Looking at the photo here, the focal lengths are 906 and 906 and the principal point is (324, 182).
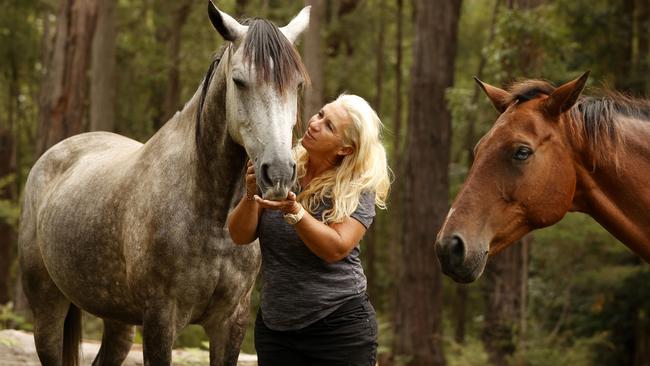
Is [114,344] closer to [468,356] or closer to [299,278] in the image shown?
[299,278]

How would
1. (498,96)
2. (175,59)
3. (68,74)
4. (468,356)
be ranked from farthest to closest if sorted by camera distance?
(175,59)
(468,356)
(68,74)
(498,96)

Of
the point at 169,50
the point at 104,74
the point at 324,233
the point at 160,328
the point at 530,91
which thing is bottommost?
the point at 160,328

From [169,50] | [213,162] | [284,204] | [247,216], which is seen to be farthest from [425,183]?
[169,50]

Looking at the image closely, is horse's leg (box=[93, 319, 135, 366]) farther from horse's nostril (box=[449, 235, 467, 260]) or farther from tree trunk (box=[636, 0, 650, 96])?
tree trunk (box=[636, 0, 650, 96])

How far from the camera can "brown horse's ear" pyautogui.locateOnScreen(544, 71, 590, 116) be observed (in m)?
4.09

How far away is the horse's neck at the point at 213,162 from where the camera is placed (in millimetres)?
4688

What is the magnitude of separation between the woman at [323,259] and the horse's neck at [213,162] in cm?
63

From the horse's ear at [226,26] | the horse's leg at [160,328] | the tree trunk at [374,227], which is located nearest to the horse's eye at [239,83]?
the horse's ear at [226,26]

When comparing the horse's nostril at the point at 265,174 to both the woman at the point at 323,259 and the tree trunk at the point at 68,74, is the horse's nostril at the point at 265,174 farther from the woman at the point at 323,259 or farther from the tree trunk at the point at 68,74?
the tree trunk at the point at 68,74

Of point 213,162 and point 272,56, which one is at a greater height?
point 272,56

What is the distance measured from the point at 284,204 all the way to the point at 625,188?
1.75 m

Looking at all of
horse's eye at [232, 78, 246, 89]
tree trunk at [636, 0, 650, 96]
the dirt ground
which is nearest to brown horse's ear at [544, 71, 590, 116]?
horse's eye at [232, 78, 246, 89]

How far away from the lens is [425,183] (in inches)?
552

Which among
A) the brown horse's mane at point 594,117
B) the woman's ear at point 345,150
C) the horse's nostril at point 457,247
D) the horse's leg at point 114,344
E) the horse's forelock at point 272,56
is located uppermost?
the horse's forelock at point 272,56
